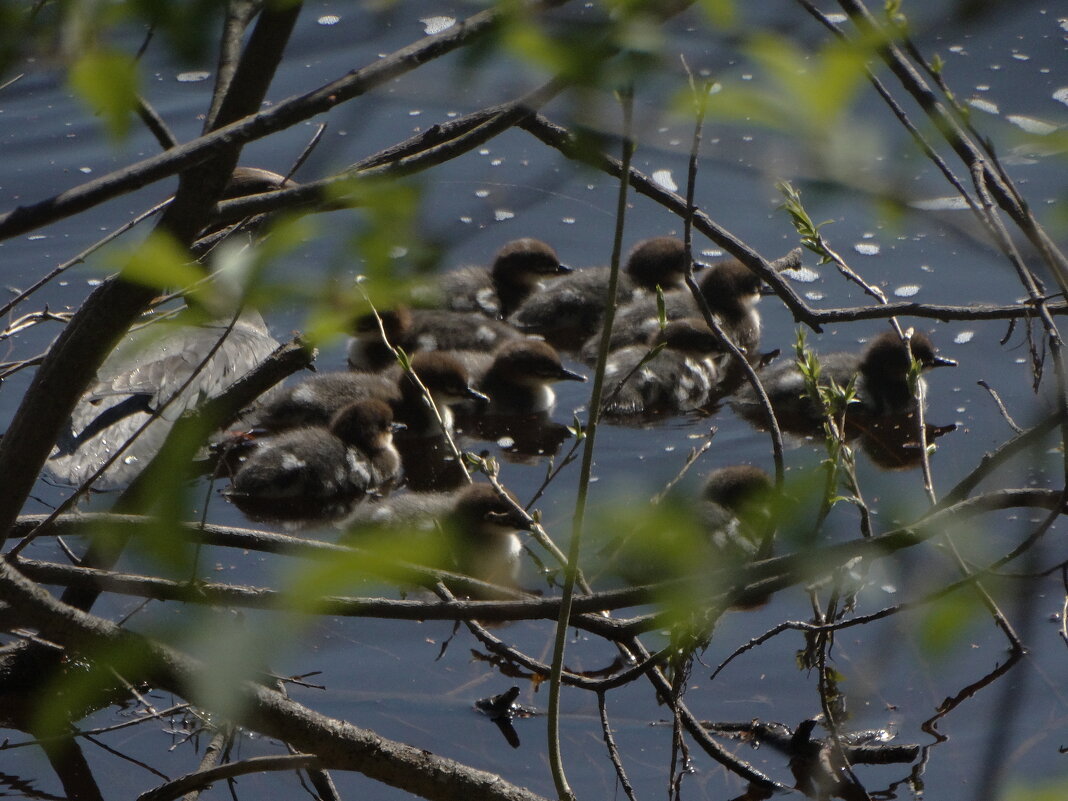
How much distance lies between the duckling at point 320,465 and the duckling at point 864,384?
1.01 m

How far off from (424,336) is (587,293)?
1.78 feet

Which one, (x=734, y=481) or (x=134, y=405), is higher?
(x=134, y=405)

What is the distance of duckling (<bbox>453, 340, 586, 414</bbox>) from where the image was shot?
3734mm

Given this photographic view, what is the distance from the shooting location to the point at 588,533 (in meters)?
1.21

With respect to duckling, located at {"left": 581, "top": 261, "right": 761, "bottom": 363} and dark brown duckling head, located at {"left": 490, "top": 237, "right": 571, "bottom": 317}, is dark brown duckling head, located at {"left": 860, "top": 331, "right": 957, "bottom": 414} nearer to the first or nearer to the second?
duckling, located at {"left": 581, "top": 261, "right": 761, "bottom": 363}

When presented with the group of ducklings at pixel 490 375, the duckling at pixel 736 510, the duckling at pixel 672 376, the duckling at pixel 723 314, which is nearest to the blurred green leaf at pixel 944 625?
the duckling at pixel 736 510

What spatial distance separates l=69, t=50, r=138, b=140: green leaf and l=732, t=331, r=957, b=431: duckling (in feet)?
9.43

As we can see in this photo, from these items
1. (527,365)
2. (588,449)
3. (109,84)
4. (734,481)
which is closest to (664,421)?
(527,365)

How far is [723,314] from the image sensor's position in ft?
13.7

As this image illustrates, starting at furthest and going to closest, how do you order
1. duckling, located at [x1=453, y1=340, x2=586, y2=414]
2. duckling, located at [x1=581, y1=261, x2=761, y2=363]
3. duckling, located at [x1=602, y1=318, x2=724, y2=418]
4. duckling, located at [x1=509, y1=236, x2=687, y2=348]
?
duckling, located at [x1=509, y1=236, x2=687, y2=348] < duckling, located at [x1=581, y1=261, x2=761, y2=363] < duckling, located at [x1=453, y1=340, x2=586, y2=414] < duckling, located at [x1=602, y1=318, x2=724, y2=418]

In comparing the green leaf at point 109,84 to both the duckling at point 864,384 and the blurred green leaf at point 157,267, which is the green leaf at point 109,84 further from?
the duckling at point 864,384

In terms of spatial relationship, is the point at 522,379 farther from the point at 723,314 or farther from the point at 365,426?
the point at 723,314

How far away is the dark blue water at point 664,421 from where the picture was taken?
1.01m

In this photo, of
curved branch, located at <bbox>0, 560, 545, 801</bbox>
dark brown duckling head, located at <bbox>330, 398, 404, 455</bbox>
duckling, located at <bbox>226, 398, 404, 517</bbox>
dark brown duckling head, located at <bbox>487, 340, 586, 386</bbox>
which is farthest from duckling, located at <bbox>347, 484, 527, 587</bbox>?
curved branch, located at <bbox>0, 560, 545, 801</bbox>
